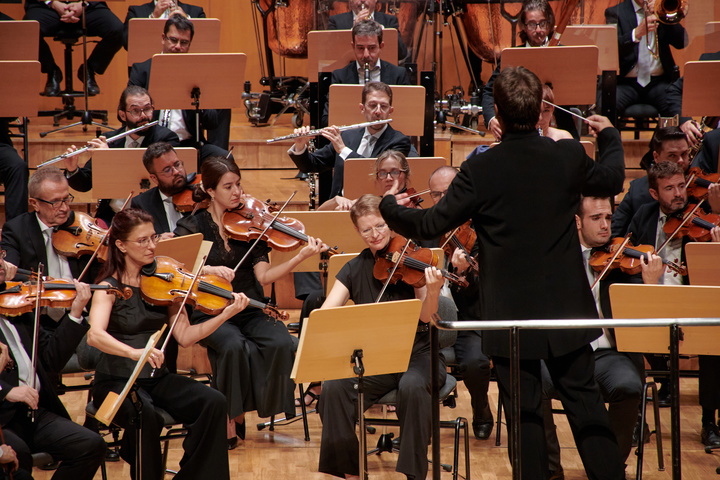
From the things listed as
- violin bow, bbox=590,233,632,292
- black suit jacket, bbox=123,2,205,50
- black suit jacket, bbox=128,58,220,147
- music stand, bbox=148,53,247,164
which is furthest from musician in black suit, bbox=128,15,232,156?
violin bow, bbox=590,233,632,292

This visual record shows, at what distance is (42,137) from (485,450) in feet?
11.8

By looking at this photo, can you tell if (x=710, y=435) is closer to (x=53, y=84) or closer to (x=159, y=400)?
(x=159, y=400)

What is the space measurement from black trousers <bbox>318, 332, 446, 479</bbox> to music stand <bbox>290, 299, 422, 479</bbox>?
338 mm

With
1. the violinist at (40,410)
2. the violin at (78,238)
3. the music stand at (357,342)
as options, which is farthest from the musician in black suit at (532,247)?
the violin at (78,238)

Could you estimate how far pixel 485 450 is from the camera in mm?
3396

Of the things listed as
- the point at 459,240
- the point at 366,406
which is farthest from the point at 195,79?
the point at 366,406

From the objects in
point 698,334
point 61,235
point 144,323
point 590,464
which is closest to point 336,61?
point 61,235

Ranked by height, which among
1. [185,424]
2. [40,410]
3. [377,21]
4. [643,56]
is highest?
[377,21]

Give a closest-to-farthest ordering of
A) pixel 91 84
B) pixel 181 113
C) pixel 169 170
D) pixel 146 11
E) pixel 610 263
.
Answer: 1. pixel 610 263
2. pixel 169 170
3. pixel 181 113
4. pixel 146 11
5. pixel 91 84

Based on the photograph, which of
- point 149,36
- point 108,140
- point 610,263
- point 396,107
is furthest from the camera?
point 149,36

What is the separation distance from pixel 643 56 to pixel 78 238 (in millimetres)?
3350

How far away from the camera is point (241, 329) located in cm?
348

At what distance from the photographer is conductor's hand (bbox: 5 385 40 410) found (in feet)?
8.72

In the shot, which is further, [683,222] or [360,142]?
[360,142]
